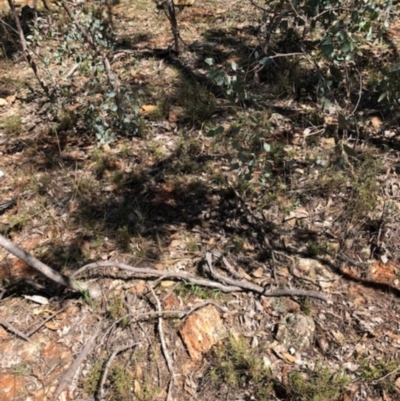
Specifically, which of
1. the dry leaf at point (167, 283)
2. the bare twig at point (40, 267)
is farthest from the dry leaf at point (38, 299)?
the dry leaf at point (167, 283)

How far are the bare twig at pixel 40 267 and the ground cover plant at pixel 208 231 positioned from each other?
18 millimetres

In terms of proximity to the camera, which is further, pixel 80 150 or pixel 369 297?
pixel 80 150

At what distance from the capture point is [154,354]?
2.95 meters

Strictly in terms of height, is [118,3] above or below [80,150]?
above

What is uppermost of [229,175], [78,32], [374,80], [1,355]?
[78,32]

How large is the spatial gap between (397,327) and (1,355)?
8.05 feet

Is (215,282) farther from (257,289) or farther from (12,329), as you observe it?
(12,329)

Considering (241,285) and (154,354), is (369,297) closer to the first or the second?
(241,285)

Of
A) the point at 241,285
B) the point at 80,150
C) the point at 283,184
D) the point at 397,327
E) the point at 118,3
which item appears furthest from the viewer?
the point at 118,3

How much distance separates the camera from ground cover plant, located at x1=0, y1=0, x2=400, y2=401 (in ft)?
9.36

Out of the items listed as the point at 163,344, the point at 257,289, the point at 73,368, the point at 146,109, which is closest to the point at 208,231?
the point at 257,289

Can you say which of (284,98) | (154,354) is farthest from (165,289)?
(284,98)

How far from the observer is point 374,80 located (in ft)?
15.4

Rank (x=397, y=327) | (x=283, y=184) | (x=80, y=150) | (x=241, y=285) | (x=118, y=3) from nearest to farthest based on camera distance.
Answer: (x=397, y=327), (x=241, y=285), (x=283, y=184), (x=80, y=150), (x=118, y=3)
